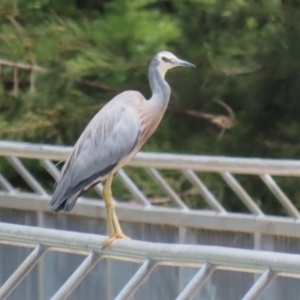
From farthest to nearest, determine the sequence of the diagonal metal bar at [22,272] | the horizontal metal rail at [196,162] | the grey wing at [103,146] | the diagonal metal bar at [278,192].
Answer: the diagonal metal bar at [278,192] < the horizontal metal rail at [196,162] < the grey wing at [103,146] < the diagonal metal bar at [22,272]

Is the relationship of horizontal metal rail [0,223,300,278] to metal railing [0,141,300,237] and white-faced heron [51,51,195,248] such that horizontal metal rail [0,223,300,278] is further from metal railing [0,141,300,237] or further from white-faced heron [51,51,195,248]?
metal railing [0,141,300,237]

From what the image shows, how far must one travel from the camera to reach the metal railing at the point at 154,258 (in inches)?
110

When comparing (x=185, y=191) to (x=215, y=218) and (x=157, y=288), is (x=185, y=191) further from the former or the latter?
(x=157, y=288)

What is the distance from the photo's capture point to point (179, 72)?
1042 cm

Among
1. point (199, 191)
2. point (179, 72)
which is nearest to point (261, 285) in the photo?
point (199, 191)

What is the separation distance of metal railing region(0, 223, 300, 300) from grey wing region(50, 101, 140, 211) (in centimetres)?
181

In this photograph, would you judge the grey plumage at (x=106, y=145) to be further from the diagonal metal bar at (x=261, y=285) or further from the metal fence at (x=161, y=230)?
the diagonal metal bar at (x=261, y=285)

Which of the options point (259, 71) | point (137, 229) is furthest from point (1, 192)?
point (259, 71)

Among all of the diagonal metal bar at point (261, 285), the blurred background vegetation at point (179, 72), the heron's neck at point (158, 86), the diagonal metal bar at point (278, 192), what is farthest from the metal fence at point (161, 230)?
the blurred background vegetation at point (179, 72)

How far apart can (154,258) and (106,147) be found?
7.89 ft

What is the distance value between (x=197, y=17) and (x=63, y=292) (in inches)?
268

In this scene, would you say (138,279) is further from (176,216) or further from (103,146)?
(176,216)

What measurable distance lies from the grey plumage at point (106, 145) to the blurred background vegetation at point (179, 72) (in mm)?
3665

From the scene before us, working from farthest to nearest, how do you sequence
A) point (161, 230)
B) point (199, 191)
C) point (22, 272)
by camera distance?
point (161, 230) → point (199, 191) → point (22, 272)
